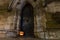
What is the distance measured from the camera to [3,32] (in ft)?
13.9

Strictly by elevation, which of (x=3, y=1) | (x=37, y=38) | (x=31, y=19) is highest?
(x=3, y=1)

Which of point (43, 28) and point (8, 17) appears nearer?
point (43, 28)

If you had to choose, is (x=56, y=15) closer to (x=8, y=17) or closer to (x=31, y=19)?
(x=31, y=19)

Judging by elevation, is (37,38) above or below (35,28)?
below

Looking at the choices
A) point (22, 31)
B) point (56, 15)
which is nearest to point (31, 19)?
point (22, 31)

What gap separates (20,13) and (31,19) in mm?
389

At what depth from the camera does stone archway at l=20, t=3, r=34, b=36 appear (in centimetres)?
443

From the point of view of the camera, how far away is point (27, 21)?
14.8 ft

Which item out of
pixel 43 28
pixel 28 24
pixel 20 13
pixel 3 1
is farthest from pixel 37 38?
pixel 3 1

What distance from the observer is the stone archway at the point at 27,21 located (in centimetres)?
443

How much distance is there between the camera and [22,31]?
4316mm

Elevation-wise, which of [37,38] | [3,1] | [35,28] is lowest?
[37,38]

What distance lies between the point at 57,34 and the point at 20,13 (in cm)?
131

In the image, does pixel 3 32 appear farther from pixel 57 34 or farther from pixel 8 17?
pixel 57 34
